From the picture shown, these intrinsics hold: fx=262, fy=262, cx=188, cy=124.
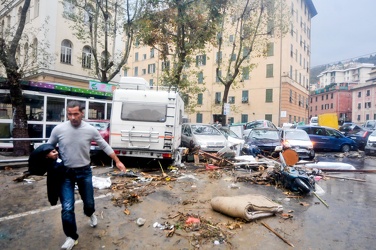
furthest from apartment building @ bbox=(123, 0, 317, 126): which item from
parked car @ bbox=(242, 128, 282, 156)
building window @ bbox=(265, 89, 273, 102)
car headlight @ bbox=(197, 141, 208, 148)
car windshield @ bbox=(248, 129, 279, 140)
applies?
car headlight @ bbox=(197, 141, 208, 148)

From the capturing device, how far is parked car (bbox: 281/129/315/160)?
12.1 m

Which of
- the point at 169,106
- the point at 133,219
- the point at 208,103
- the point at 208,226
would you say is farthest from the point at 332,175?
the point at 208,103

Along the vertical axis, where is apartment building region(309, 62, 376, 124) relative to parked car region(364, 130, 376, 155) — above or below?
above

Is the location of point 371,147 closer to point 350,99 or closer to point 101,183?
point 101,183

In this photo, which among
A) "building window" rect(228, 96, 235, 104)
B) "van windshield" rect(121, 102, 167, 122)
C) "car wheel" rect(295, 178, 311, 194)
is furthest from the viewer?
"building window" rect(228, 96, 235, 104)

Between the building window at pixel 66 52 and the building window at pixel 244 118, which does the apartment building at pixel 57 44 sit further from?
the building window at pixel 244 118

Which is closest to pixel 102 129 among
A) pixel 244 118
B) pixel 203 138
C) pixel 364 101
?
pixel 203 138

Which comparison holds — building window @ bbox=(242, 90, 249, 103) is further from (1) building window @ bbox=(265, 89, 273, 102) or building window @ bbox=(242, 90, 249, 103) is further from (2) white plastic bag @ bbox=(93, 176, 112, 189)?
(2) white plastic bag @ bbox=(93, 176, 112, 189)

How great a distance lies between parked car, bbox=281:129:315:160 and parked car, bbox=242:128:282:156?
40 centimetres

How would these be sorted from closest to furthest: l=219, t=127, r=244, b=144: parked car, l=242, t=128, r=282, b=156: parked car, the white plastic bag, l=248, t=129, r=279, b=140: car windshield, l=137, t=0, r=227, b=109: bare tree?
the white plastic bag, l=242, t=128, r=282, b=156: parked car, l=219, t=127, r=244, b=144: parked car, l=248, t=129, r=279, b=140: car windshield, l=137, t=0, r=227, b=109: bare tree

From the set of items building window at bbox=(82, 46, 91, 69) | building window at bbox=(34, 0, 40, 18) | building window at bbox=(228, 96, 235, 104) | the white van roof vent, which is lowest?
the white van roof vent

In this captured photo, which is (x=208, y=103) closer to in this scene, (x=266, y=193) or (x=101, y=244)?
(x=266, y=193)

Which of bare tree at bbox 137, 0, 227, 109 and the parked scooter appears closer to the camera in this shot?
the parked scooter

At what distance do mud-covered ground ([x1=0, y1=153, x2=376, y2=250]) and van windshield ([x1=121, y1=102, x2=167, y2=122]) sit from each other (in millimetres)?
2462
